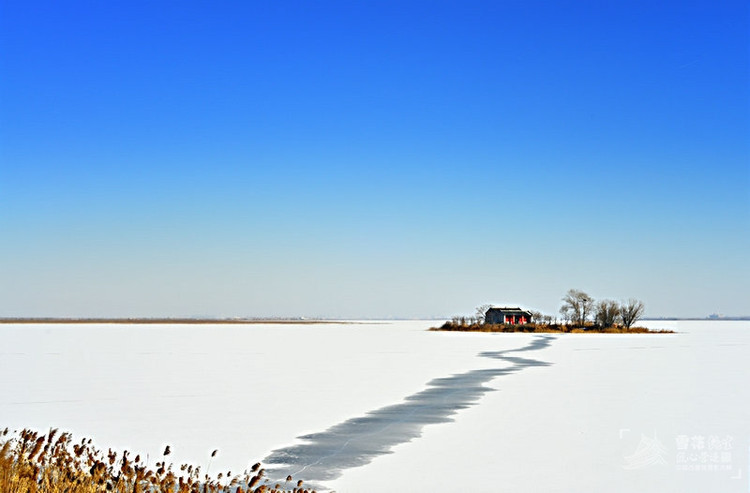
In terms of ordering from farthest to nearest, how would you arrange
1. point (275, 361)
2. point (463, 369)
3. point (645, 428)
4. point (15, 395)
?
point (275, 361) → point (463, 369) → point (15, 395) → point (645, 428)

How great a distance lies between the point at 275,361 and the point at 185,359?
150 inches

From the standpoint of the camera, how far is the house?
7481 centimetres

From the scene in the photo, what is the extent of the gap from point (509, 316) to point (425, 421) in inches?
2565

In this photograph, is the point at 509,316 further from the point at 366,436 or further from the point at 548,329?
the point at 366,436

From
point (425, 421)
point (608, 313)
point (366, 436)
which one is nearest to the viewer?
point (366, 436)

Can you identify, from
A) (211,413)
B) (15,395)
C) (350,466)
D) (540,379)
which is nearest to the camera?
(350,466)

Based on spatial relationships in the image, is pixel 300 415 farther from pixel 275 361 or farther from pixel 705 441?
pixel 275 361

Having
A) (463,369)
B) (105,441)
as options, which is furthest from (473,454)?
(463,369)

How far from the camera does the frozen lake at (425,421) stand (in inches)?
313

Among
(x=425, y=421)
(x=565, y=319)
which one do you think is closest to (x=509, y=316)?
(x=565, y=319)

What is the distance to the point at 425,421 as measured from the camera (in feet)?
38.3

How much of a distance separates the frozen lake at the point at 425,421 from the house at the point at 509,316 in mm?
53275

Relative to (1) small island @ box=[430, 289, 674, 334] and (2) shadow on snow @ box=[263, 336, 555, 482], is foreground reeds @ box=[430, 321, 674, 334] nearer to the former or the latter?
(1) small island @ box=[430, 289, 674, 334]

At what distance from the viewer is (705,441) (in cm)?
950
